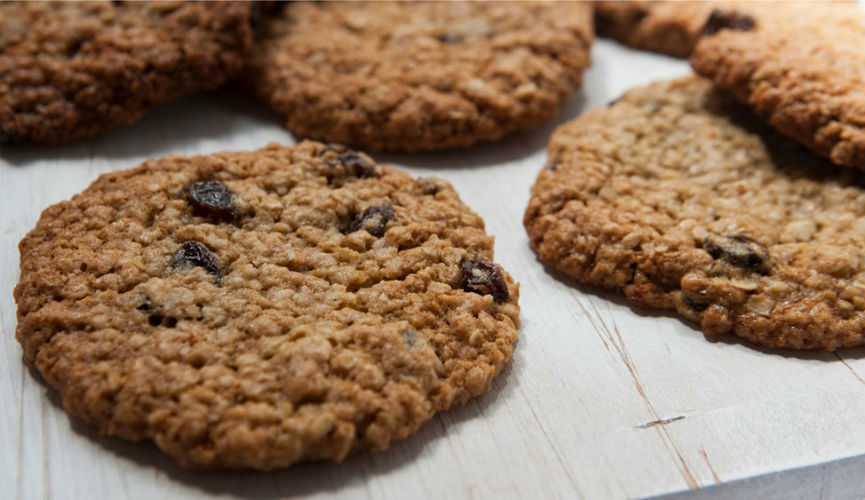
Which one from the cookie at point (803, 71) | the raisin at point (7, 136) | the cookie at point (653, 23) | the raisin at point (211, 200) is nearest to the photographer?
the raisin at point (211, 200)

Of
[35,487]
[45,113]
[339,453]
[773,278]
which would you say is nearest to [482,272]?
[339,453]

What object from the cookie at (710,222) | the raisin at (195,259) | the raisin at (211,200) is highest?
the cookie at (710,222)

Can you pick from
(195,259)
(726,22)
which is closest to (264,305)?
(195,259)

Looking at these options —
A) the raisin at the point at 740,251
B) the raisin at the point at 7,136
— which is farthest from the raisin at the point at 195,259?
the raisin at the point at 740,251

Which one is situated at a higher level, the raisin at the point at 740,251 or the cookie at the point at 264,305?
the raisin at the point at 740,251

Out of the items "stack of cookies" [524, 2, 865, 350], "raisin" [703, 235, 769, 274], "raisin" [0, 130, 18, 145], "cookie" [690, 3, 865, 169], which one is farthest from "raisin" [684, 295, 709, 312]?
"raisin" [0, 130, 18, 145]

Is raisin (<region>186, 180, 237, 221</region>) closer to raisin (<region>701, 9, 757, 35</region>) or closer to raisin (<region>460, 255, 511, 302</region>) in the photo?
raisin (<region>460, 255, 511, 302</region>)

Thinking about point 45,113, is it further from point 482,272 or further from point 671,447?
point 671,447

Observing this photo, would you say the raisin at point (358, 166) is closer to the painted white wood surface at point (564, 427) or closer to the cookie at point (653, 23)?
the painted white wood surface at point (564, 427)
